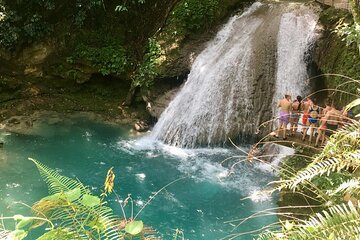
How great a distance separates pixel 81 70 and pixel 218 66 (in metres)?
4.33

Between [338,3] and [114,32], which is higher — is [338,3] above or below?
above

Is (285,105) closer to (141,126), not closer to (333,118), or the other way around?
(333,118)

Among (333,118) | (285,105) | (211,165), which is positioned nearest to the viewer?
(333,118)

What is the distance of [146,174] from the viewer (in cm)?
879

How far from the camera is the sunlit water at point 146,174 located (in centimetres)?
738

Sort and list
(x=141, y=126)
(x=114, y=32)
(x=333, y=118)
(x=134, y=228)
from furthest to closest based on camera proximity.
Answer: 1. (x=114, y=32)
2. (x=141, y=126)
3. (x=333, y=118)
4. (x=134, y=228)

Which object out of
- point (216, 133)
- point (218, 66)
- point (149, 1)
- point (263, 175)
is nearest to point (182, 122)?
point (216, 133)

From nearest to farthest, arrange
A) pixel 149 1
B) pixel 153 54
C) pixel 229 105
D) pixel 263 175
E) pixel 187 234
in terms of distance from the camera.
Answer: pixel 187 234
pixel 263 175
pixel 229 105
pixel 153 54
pixel 149 1

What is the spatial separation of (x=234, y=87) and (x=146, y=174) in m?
3.62

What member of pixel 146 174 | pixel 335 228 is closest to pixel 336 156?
pixel 335 228

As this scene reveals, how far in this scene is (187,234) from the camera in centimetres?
695

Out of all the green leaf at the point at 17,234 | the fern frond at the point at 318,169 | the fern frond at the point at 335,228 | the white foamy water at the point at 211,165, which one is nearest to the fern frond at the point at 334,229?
the fern frond at the point at 335,228

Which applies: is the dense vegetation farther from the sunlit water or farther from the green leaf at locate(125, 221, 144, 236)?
the green leaf at locate(125, 221, 144, 236)

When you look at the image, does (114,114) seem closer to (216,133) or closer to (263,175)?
(216,133)
